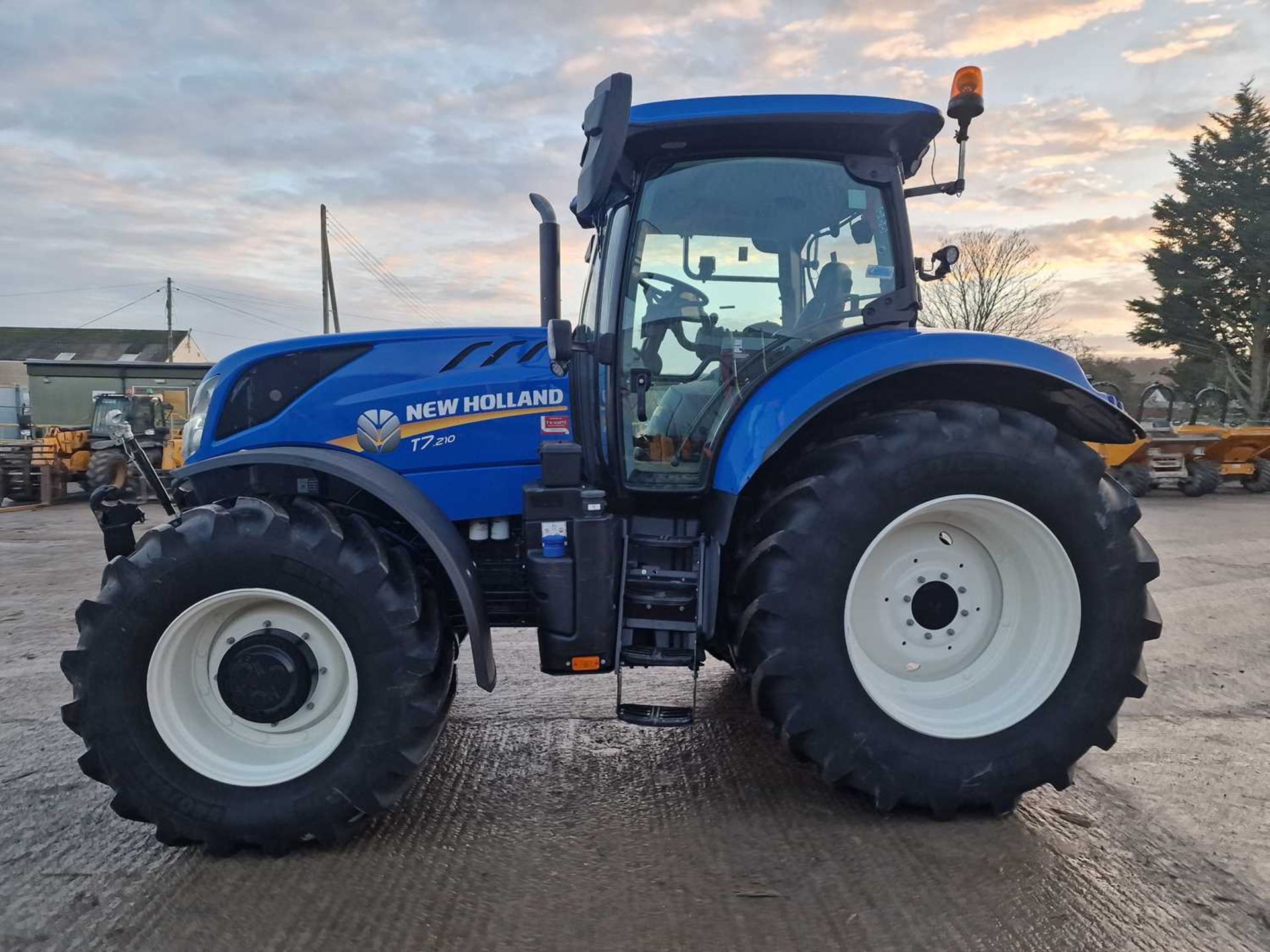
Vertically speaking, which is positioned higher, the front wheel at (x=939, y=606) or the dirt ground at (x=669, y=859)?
the front wheel at (x=939, y=606)

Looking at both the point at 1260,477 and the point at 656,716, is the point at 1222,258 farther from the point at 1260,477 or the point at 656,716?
the point at 656,716

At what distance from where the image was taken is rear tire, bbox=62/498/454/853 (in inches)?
104

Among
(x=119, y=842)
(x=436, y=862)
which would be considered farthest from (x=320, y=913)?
(x=119, y=842)

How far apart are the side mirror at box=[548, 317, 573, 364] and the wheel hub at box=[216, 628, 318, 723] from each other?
4.04 ft

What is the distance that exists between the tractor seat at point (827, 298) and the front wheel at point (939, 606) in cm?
46

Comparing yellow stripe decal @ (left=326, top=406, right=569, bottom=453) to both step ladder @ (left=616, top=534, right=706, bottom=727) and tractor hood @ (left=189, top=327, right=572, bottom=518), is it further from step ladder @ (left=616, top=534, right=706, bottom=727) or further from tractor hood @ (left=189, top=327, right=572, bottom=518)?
step ladder @ (left=616, top=534, right=706, bottom=727)

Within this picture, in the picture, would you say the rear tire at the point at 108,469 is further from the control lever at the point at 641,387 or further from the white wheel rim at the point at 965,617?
the white wheel rim at the point at 965,617

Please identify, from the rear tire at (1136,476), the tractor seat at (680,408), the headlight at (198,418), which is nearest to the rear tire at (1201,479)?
the rear tire at (1136,476)

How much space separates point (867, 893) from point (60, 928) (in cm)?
211

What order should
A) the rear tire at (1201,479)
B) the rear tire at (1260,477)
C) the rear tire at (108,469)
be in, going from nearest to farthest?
the rear tire at (108,469) → the rear tire at (1201,479) → the rear tire at (1260,477)

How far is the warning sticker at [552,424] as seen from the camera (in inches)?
126

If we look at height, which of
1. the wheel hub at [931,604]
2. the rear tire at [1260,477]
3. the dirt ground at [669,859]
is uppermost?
the wheel hub at [931,604]

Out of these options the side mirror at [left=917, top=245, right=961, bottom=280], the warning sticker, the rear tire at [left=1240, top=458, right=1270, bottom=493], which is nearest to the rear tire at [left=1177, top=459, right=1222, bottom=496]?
the rear tire at [left=1240, top=458, right=1270, bottom=493]

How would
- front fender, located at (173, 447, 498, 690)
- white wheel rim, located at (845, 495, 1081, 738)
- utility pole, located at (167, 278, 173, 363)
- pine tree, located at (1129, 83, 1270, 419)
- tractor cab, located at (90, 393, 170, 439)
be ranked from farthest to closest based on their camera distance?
utility pole, located at (167, 278, 173, 363) → pine tree, located at (1129, 83, 1270, 419) → tractor cab, located at (90, 393, 170, 439) → white wheel rim, located at (845, 495, 1081, 738) → front fender, located at (173, 447, 498, 690)
